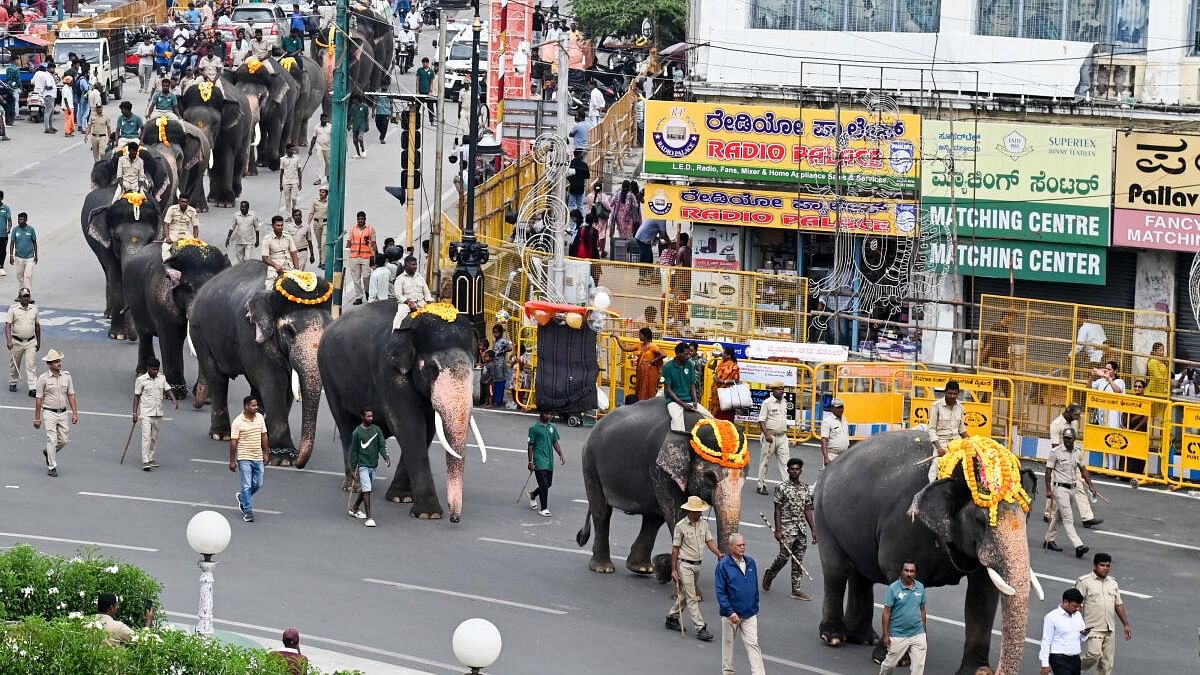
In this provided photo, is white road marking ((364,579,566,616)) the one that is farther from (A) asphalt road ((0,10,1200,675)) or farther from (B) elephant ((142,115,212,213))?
(B) elephant ((142,115,212,213))

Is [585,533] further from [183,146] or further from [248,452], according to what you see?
[183,146]

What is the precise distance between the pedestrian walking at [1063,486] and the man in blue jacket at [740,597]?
23.2ft

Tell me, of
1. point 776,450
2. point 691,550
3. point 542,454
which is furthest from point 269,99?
point 691,550

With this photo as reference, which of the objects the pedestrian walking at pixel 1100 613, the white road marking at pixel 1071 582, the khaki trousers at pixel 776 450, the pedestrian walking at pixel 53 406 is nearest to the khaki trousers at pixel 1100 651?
the pedestrian walking at pixel 1100 613

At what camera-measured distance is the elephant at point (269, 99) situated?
47.4 metres

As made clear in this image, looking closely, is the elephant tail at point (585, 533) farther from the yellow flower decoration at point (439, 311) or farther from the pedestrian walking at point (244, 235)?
the pedestrian walking at point (244, 235)

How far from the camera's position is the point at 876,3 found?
133 feet

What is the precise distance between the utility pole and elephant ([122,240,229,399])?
3416 mm

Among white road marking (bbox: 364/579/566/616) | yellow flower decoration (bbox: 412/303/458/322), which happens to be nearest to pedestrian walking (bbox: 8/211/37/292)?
yellow flower decoration (bbox: 412/303/458/322)

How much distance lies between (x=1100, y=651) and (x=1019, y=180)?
16.2m

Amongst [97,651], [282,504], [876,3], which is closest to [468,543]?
[282,504]

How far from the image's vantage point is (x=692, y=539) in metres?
23.0

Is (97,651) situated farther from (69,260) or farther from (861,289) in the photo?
(69,260)

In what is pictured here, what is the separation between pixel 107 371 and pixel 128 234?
2.50 m
